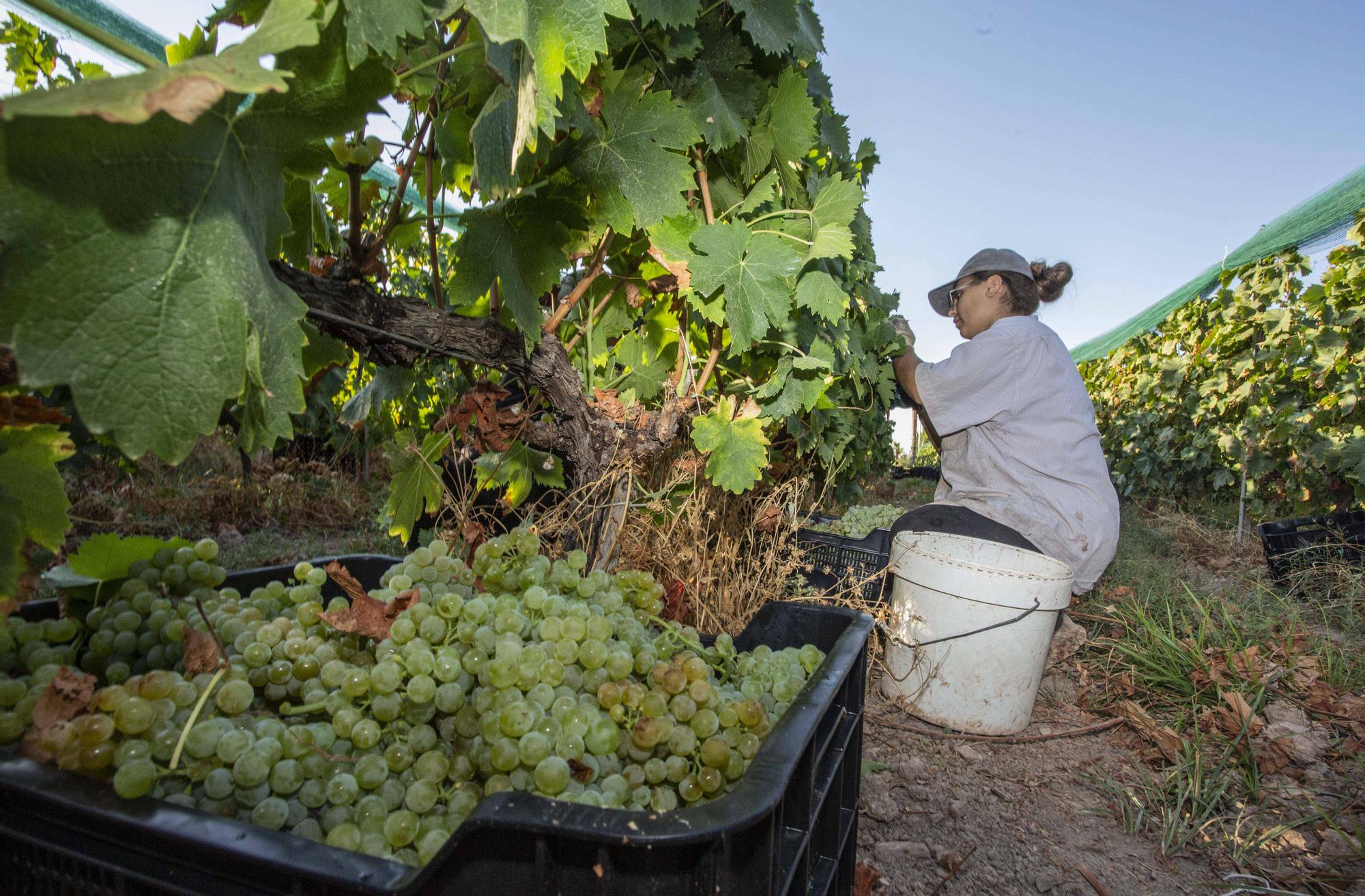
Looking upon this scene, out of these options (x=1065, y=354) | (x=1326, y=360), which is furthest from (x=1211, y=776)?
(x=1326, y=360)

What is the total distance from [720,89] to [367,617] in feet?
4.49

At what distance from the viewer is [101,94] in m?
0.45

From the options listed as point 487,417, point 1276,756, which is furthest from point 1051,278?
point 487,417

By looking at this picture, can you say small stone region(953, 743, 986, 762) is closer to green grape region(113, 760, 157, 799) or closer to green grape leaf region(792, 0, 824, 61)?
green grape leaf region(792, 0, 824, 61)

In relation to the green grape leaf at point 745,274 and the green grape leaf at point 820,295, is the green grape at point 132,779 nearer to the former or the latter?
the green grape leaf at point 745,274

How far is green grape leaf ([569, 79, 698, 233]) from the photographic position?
4.60ft

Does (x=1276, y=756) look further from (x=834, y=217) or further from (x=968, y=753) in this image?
(x=834, y=217)

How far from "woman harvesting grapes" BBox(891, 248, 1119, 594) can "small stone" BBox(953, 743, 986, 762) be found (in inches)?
33.8

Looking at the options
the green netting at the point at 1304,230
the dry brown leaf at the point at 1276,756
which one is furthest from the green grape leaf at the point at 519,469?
the green netting at the point at 1304,230

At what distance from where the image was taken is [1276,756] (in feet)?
8.07

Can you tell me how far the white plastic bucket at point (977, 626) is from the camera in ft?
8.79

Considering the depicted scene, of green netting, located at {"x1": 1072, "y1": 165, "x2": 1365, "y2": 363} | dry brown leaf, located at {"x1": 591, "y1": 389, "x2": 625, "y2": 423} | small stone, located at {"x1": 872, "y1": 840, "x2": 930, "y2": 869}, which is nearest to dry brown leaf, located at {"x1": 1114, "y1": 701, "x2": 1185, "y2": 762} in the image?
small stone, located at {"x1": 872, "y1": 840, "x2": 930, "y2": 869}

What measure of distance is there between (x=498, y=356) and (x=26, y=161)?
0.91 m

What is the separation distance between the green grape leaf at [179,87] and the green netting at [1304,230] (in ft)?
23.6
